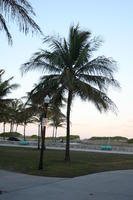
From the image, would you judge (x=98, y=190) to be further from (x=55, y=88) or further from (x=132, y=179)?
(x=55, y=88)

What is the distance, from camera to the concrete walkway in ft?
33.8

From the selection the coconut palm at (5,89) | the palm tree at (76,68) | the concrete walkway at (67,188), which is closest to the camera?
the concrete walkway at (67,188)

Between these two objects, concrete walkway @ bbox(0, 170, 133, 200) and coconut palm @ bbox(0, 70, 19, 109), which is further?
coconut palm @ bbox(0, 70, 19, 109)

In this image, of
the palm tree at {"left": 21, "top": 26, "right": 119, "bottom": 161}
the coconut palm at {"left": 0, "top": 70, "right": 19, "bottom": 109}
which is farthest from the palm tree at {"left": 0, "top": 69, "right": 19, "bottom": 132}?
the palm tree at {"left": 21, "top": 26, "right": 119, "bottom": 161}

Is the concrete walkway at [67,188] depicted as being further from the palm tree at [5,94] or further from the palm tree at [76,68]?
the palm tree at [5,94]

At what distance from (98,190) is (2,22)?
5756mm

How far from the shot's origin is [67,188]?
38.8 ft

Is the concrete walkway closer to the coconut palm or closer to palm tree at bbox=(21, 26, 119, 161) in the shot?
palm tree at bbox=(21, 26, 119, 161)

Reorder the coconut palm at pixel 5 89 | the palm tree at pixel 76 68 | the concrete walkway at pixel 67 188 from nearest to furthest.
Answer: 1. the concrete walkway at pixel 67 188
2. the palm tree at pixel 76 68
3. the coconut palm at pixel 5 89

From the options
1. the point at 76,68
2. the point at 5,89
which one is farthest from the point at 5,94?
the point at 76,68

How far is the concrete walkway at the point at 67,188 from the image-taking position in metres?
10.3

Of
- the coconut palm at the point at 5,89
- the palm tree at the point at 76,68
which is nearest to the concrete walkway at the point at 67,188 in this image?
the palm tree at the point at 76,68

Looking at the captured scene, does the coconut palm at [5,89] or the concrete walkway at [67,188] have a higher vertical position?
the coconut palm at [5,89]

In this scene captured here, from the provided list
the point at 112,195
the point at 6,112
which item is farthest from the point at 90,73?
the point at 6,112
